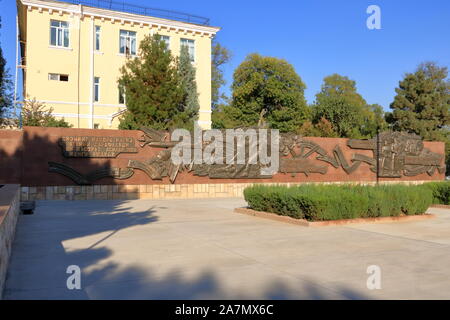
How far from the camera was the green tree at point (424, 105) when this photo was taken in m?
44.2

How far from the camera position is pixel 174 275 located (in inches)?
231

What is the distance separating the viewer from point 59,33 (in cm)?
2784

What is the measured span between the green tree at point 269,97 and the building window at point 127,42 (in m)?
16.1

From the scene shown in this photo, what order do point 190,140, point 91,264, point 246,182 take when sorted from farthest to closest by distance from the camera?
point 246,182 → point 190,140 → point 91,264

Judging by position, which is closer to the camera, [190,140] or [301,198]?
[301,198]

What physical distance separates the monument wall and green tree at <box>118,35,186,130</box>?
5322 millimetres

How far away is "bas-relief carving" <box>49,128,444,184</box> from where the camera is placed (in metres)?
17.7

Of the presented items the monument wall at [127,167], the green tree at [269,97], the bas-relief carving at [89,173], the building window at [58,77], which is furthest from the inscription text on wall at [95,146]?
the green tree at [269,97]

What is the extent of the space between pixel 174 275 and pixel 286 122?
39.5 metres

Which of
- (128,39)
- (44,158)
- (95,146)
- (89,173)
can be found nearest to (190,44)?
→ (128,39)

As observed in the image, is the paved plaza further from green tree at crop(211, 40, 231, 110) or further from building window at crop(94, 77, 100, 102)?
green tree at crop(211, 40, 231, 110)

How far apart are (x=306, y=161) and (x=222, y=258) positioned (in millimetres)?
15648

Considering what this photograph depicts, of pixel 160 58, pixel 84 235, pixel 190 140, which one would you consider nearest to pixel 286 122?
pixel 160 58
